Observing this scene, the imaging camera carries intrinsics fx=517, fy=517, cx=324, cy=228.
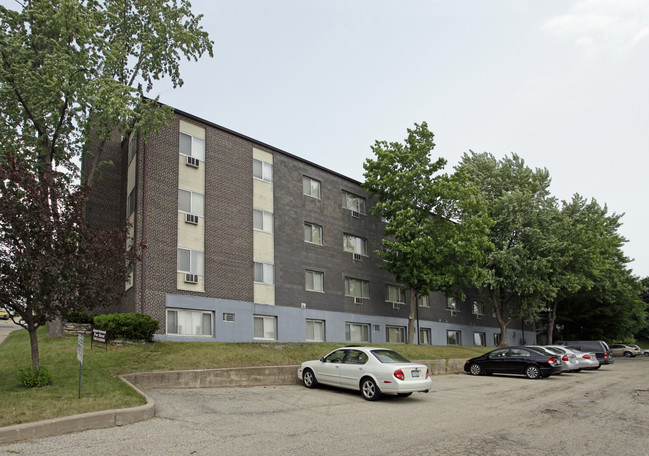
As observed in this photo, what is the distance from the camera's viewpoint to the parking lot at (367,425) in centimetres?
804

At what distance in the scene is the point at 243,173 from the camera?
2623 centimetres

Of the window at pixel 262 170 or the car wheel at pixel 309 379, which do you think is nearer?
the car wheel at pixel 309 379

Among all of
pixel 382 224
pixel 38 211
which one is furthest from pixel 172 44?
pixel 382 224

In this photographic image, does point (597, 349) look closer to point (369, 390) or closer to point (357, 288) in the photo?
point (357, 288)

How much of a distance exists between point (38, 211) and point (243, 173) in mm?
15196

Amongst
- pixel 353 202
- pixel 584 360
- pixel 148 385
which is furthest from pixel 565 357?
pixel 148 385

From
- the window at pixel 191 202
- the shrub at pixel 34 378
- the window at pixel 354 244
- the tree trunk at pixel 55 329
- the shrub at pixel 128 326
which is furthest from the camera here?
the window at pixel 354 244

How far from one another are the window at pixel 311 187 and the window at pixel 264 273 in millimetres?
5394

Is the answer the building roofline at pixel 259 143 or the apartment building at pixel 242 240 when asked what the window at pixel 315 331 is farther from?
the building roofline at pixel 259 143

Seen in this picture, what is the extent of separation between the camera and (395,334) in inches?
1320

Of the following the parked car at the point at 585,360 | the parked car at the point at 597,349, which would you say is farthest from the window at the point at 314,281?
the parked car at the point at 597,349

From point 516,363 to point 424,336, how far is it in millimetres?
14632

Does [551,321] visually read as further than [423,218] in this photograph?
Yes

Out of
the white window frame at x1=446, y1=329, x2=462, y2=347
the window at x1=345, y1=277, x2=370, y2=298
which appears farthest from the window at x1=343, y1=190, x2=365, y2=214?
the white window frame at x1=446, y1=329, x2=462, y2=347
